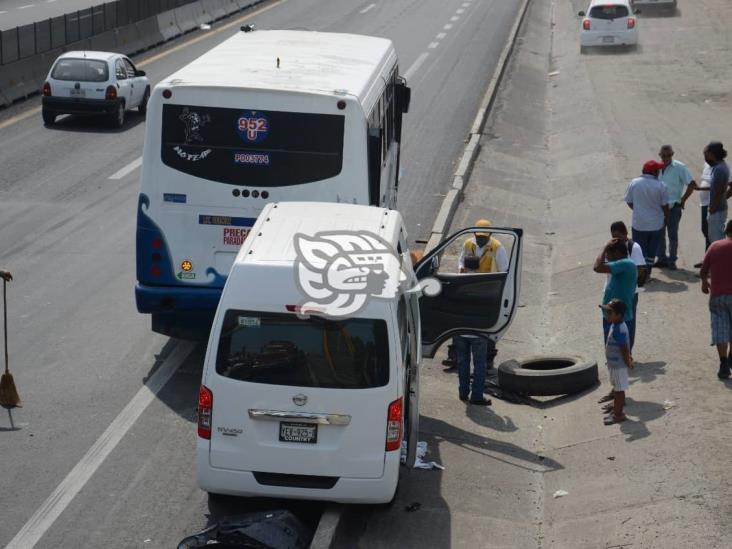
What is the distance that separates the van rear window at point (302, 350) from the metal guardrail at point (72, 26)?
22.5 meters

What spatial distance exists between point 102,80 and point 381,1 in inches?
1194

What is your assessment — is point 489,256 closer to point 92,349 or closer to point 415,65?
point 92,349

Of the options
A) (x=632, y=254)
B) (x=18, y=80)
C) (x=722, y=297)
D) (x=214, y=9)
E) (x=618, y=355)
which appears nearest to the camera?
(x=618, y=355)

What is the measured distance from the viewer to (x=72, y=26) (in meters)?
34.4

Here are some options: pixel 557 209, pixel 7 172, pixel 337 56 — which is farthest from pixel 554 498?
pixel 7 172

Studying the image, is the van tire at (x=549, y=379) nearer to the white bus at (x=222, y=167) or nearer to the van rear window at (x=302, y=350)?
the white bus at (x=222, y=167)

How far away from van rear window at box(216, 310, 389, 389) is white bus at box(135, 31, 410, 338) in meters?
3.61

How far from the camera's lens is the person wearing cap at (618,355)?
455 inches

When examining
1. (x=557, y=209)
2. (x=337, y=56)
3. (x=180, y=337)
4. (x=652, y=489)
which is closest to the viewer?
(x=652, y=489)

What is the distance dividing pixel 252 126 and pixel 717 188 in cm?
641

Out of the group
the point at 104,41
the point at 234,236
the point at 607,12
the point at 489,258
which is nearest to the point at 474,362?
the point at 489,258

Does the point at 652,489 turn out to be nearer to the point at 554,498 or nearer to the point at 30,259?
the point at 554,498

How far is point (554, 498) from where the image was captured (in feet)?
34.5

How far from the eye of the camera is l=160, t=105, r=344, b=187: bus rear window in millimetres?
12750
